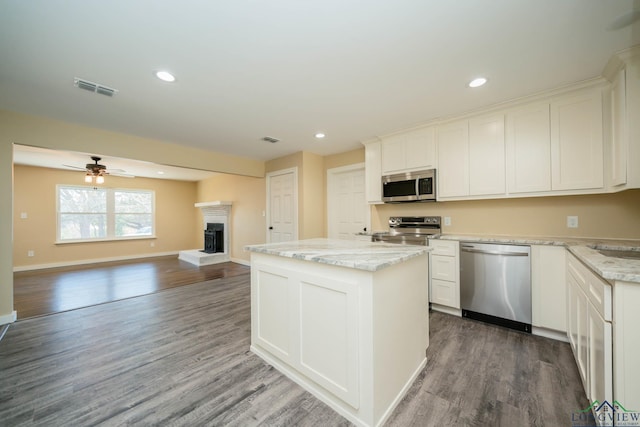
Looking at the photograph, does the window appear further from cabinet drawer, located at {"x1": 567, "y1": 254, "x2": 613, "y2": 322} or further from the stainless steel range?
cabinet drawer, located at {"x1": 567, "y1": 254, "x2": 613, "y2": 322}

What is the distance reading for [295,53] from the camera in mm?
1905

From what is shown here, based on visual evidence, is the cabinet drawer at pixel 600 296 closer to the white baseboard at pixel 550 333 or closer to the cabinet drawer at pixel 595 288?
the cabinet drawer at pixel 595 288

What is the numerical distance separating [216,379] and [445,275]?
265 centimetres

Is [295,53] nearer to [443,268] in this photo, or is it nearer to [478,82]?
[478,82]

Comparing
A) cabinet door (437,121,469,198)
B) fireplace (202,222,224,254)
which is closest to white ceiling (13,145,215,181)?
fireplace (202,222,224,254)

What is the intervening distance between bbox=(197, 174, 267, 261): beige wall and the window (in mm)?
2268

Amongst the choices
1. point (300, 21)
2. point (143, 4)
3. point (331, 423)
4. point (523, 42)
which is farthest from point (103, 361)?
point (523, 42)

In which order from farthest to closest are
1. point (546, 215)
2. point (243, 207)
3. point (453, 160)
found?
point (243, 207) < point (453, 160) < point (546, 215)

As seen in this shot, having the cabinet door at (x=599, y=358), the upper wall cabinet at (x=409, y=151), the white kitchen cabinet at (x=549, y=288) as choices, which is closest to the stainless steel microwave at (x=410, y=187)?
the upper wall cabinet at (x=409, y=151)

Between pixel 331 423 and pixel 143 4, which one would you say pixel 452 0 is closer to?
pixel 143 4

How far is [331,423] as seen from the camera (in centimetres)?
144

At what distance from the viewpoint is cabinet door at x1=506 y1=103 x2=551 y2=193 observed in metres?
2.55

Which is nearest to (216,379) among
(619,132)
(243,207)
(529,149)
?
(529,149)

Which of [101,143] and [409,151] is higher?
[101,143]
